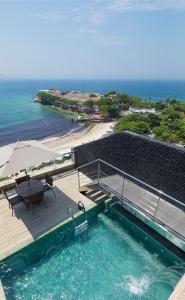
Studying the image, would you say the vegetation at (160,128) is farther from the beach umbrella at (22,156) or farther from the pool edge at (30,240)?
the beach umbrella at (22,156)

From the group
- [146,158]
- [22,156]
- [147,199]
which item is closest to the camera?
[22,156]

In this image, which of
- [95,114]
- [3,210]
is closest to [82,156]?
[3,210]

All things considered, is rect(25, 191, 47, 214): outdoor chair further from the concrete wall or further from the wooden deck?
the concrete wall

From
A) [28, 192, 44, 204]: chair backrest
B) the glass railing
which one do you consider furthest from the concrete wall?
[28, 192, 44, 204]: chair backrest

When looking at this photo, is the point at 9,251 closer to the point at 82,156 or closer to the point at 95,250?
the point at 95,250

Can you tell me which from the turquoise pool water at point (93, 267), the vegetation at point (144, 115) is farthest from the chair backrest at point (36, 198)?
the vegetation at point (144, 115)

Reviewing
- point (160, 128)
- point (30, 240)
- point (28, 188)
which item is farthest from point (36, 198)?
point (160, 128)

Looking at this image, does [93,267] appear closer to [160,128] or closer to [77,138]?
[160,128]
